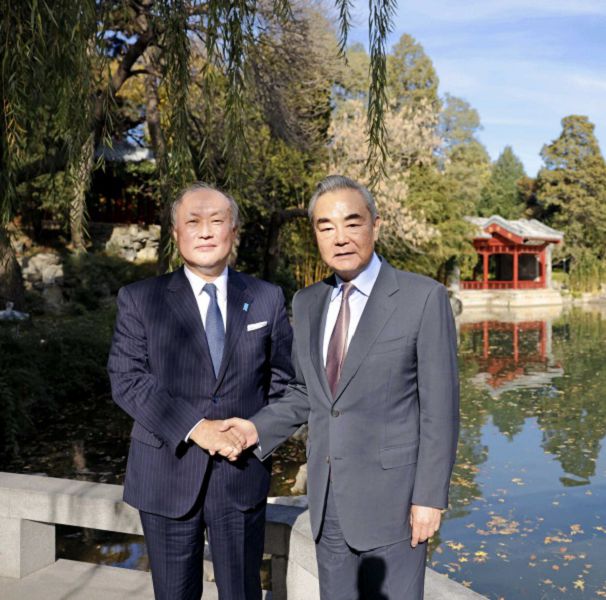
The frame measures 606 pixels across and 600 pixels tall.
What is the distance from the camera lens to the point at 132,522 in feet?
8.77

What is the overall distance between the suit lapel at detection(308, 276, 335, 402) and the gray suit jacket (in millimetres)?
67

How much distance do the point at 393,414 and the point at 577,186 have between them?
36.8 meters

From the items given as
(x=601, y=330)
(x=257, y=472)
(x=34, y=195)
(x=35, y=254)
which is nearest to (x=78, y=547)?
(x=257, y=472)

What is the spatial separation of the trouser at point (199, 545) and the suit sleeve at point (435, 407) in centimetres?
57

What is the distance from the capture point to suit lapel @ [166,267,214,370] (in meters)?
2.11

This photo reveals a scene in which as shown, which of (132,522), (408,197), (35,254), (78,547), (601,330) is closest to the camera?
(132,522)

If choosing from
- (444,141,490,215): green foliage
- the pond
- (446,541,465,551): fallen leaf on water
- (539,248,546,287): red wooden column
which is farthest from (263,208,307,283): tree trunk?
(539,248,546,287): red wooden column

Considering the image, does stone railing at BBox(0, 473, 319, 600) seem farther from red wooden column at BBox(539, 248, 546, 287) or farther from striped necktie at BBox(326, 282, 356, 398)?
red wooden column at BBox(539, 248, 546, 287)

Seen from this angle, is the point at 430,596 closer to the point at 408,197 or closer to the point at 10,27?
the point at 10,27

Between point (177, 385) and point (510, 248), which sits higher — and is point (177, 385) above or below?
below

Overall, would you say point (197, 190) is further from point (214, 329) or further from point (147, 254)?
point (147, 254)

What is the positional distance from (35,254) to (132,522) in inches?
613

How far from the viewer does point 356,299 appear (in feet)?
6.51

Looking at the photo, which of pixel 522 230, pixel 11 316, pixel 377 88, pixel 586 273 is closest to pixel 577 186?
pixel 586 273
